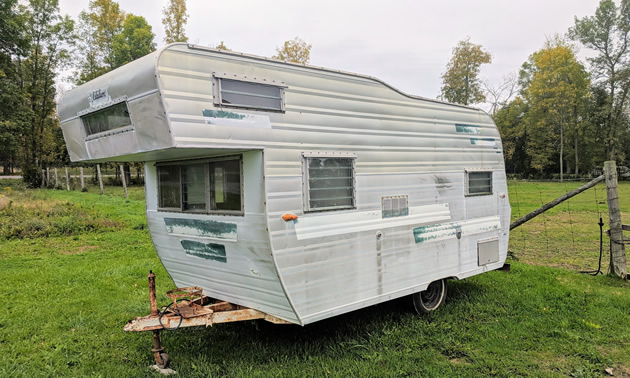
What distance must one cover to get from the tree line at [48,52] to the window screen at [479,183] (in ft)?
62.0

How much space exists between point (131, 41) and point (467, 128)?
26417mm

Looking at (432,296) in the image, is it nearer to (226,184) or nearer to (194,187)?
(226,184)

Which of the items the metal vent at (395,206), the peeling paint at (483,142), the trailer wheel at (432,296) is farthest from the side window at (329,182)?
the peeling paint at (483,142)

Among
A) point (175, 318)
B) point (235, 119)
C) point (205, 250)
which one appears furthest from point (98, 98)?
point (175, 318)

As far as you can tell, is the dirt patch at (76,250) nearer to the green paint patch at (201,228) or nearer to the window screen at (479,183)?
the green paint patch at (201,228)

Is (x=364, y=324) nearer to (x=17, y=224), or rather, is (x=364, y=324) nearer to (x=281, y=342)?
(x=281, y=342)

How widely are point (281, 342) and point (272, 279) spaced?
128 centimetres

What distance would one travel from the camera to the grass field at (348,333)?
4320mm

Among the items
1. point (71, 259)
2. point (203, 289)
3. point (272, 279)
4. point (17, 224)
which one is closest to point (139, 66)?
point (272, 279)

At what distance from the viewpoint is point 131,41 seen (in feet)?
87.6

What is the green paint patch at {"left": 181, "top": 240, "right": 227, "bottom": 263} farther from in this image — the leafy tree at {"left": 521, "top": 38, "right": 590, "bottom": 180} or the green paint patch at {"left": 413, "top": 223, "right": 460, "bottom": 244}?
the leafy tree at {"left": 521, "top": 38, "right": 590, "bottom": 180}

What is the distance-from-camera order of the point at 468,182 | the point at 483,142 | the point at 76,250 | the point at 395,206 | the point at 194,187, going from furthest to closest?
the point at 76,250
the point at 483,142
the point at 468,182
the point at 395,206
the point at 194,187

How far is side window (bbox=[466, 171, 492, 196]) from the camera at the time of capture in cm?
627

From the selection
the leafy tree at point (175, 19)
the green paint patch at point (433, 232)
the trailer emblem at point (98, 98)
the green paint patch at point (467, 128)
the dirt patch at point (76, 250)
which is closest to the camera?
the trailer emblem at point (98, 98)
